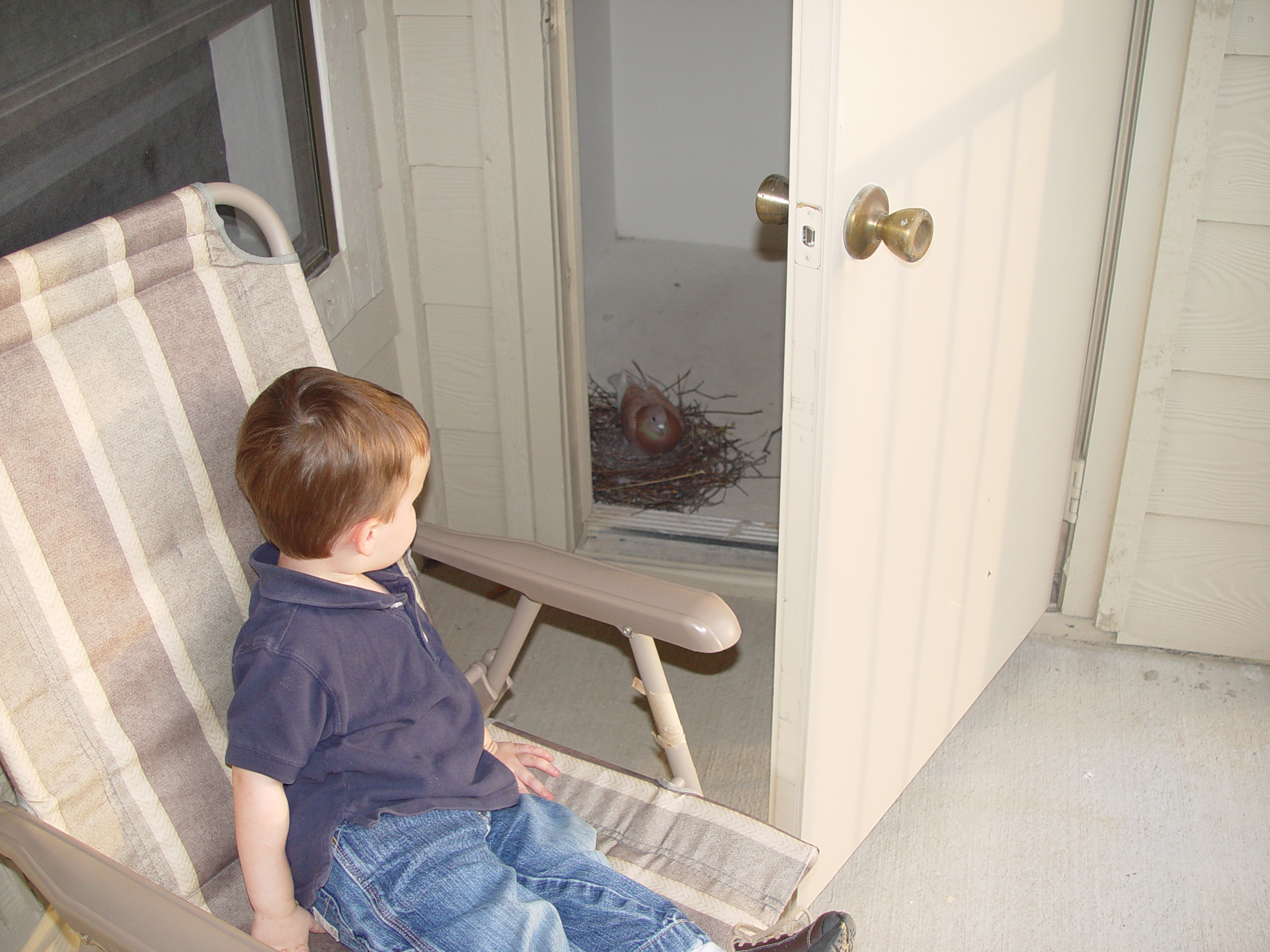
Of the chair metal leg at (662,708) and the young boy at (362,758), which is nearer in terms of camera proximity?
the young boy at (362,758)

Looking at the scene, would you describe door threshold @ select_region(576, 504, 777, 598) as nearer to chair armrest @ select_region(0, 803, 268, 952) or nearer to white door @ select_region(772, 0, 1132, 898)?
white door @ select_region(772, 0, 1132, 898)

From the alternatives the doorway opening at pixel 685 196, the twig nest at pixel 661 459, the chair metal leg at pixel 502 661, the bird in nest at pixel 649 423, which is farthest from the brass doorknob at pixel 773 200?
the doorway opening at pixel 685 196

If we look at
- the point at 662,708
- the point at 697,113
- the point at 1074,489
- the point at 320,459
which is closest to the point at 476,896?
the point at 662,708

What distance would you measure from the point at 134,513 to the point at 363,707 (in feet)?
0.93

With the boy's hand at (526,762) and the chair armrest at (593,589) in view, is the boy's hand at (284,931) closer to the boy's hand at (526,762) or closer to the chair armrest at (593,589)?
the boy's hand at (526,762)

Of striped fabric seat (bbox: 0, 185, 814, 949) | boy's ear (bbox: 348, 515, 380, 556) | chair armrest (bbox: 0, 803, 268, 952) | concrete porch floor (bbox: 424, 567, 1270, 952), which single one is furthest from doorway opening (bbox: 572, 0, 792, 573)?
chair armrest (bbox: 0, 803, 268, 952)

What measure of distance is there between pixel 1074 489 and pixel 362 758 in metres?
1.30

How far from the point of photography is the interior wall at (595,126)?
3.32 metres

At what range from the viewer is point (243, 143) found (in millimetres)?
1580

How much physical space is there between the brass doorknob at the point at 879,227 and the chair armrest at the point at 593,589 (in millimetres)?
356

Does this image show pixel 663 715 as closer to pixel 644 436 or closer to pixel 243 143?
pixel 243 143

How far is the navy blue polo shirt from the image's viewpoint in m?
1.01

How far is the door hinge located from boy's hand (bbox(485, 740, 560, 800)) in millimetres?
1046

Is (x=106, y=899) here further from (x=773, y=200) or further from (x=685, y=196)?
(x=685, y=196)
